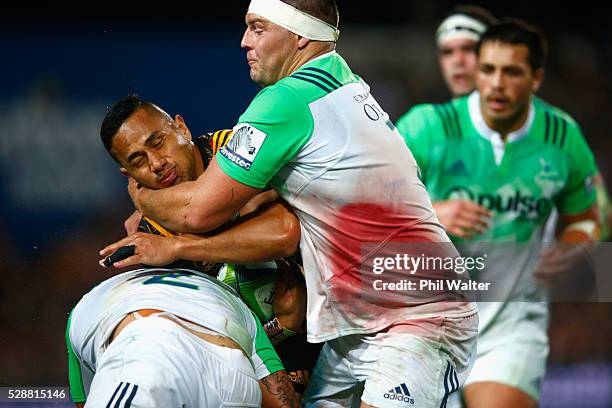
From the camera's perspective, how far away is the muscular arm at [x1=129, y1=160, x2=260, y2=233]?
414 centimetres

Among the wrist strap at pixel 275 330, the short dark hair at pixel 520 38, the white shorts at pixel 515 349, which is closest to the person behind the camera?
the wrist strap at pixel 275 330

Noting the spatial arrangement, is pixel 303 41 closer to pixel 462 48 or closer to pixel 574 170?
pixel 574 170

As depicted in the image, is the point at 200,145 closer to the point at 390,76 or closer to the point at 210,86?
the point at 210,86

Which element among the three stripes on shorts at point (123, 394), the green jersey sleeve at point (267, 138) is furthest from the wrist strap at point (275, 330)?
the three stripes on shorts at point (123, 394)

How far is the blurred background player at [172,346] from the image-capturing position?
382 cm

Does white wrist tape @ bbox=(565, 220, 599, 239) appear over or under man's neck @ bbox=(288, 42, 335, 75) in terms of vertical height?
under

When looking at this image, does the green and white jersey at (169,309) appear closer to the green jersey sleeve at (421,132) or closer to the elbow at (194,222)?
the elbow at (194,222)

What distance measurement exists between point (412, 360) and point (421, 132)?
3.04 metres

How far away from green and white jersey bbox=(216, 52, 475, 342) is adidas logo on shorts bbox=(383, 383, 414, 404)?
0.92 ft

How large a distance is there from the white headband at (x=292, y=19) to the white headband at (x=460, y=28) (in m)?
3.87

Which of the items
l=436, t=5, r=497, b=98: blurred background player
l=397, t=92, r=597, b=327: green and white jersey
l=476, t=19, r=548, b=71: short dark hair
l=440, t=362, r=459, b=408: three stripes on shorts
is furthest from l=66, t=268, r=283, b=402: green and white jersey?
l=436, t=5, r=497, b=98: blurred background player

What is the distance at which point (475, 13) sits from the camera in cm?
842

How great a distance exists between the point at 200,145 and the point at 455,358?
1.39 m

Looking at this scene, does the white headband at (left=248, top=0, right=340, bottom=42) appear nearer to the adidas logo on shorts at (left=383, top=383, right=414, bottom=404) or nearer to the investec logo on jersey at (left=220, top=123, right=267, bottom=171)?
the investec logo on jersey at (left=220, top=123, right=267, bottom=171)
